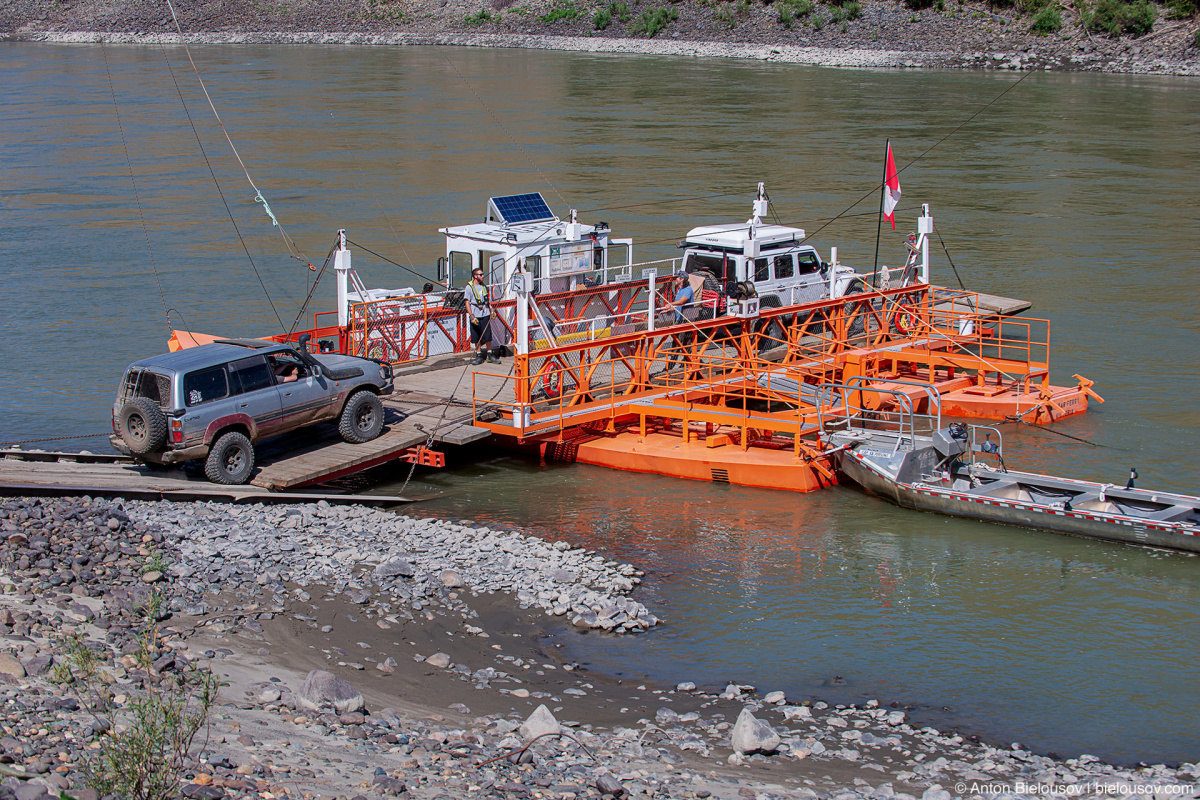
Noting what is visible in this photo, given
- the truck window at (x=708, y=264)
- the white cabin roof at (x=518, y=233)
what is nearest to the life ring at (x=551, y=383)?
the white cabin roof at (x=518, y=233)

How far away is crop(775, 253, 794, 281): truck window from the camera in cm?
2389

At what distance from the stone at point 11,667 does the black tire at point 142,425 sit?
5.83 meters

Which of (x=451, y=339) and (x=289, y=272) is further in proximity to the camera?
(x=289, y=272)

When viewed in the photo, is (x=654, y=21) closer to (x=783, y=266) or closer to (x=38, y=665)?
(x=783, y=266)

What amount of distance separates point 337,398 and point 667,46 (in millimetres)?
79358

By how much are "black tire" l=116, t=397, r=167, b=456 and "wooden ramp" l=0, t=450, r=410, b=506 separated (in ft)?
1.66

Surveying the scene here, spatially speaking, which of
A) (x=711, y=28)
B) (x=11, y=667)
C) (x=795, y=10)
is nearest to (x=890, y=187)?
(x=11, y=667)

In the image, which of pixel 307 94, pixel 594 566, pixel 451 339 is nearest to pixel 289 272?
pixel 451 339

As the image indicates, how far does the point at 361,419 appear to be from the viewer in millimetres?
17719

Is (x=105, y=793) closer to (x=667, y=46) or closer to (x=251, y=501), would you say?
(x=251, y=501)

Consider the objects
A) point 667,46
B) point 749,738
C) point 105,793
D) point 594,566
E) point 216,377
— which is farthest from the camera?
point 667,46

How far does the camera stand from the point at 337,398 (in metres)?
17.4

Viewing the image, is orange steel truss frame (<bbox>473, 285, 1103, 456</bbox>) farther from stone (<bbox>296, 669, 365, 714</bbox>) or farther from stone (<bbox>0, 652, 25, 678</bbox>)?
stone (<bbox>0, 652, 25, 678</bbox>)

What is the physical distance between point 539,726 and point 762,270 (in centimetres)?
1481
